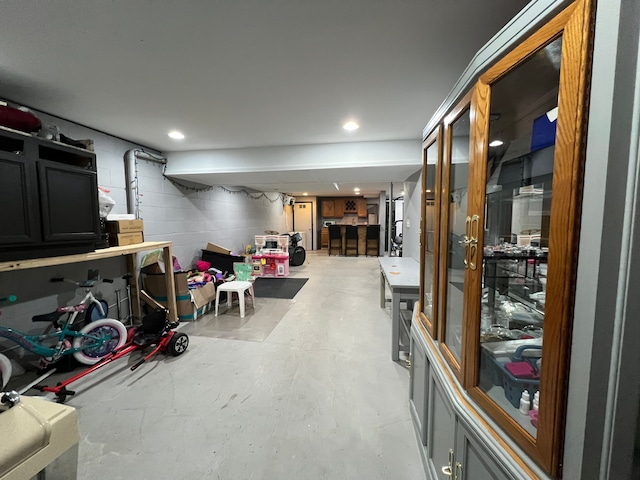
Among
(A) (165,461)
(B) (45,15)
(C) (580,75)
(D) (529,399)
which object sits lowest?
(A) (165,461)

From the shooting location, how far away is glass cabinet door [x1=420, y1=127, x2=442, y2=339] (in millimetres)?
1458

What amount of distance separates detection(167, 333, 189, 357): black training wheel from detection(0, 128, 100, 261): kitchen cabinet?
1156 mm

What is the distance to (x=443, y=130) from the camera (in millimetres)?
1332

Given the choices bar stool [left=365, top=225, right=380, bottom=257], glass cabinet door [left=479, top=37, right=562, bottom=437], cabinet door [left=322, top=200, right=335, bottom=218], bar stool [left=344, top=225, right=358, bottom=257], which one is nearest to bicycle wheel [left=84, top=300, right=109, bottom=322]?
glass cabinet door [left=479, top=37, right=562, bottom=437]

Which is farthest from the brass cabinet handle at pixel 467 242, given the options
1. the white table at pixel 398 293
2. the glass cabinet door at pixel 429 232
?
the white table at pixel 398 293

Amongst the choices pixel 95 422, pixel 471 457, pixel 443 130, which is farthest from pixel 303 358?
pixel 443 130

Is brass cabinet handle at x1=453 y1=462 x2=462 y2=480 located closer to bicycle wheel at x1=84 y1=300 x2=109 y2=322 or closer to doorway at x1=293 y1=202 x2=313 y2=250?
bicycle wheel at x1=84 y1=300 x2=109 y2=322

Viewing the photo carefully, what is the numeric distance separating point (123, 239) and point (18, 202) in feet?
3.22

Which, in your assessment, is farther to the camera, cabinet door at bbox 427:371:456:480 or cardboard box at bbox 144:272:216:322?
cardboard box at bbox 144:272:216:322

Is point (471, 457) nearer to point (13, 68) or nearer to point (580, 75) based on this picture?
point (580, 75)

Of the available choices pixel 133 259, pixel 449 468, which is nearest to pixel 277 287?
pixel 133 259

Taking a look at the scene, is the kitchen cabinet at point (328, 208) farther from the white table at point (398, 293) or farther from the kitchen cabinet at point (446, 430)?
the kitchen cabinet at point (446, 430)

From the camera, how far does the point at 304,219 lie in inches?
413

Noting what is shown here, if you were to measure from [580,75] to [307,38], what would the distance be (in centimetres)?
129
